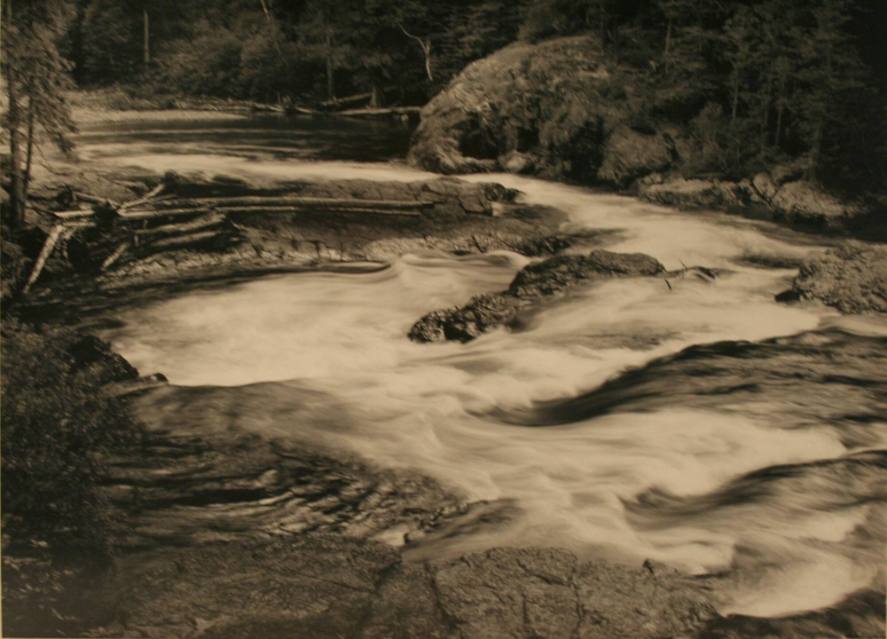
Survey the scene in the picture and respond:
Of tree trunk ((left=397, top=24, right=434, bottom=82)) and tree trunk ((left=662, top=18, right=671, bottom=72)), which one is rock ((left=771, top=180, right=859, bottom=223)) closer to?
tree trunk ((left=662, top=18, right=671, bottom=72))

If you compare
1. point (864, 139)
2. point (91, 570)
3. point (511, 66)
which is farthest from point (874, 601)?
point (511, 66)

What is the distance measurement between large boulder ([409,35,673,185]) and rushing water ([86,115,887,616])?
52 centimetres

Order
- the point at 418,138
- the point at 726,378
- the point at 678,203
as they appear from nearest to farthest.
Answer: the point at 726,378
the point at 418,138
the point at 678,203

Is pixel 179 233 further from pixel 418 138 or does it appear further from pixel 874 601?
pixel 874 601

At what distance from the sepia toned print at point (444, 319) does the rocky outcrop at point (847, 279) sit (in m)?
0.02

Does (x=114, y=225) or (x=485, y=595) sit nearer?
(x=485, y=595)

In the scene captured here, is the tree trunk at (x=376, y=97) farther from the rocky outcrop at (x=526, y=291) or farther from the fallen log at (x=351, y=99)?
the rocky outcrop at (x=526, y=291)

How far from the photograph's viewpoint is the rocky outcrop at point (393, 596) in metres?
2.66

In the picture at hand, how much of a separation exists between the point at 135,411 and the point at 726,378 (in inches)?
84.3

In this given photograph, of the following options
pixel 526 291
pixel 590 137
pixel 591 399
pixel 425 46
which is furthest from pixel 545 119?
pixel 591 399

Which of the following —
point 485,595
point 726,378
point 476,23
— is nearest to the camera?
point 485,595

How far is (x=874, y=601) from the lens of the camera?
2764mm

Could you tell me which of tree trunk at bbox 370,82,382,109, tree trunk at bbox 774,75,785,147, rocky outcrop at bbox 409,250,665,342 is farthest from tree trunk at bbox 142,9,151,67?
tree trunk at bbox 774,75,785,147

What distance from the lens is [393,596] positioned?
274cm
